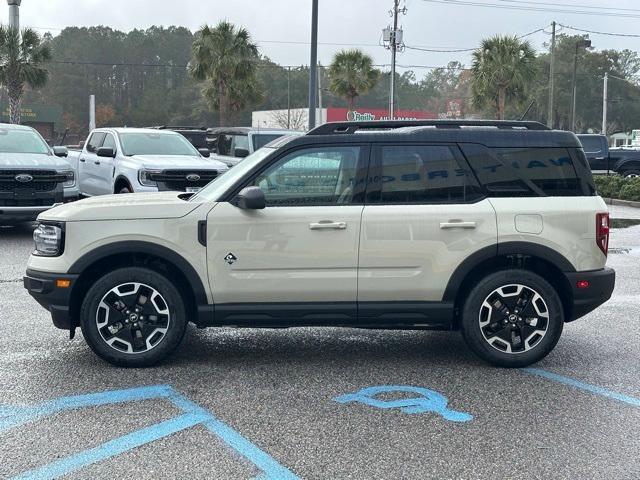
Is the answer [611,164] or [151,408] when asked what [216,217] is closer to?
[151,408]

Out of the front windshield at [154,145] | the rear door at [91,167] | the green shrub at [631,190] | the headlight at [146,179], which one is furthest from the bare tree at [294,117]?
the headlight at [146,179]

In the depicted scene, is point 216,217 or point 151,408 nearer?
point 151,408

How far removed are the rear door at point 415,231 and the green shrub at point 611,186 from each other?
59.3 ft

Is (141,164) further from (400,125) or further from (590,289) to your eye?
(590,289)

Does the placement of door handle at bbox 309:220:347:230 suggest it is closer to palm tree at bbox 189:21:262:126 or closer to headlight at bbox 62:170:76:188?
headlight at bbox 62:170:76:188

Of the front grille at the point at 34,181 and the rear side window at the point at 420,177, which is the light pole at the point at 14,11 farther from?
the rear side window at the point at 420,177

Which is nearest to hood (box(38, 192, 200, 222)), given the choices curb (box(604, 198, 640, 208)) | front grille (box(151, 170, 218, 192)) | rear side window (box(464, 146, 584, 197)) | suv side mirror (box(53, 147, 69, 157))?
rear side window (box(464, 146, 584, 197))

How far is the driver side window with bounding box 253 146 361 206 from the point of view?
5777 millimetres

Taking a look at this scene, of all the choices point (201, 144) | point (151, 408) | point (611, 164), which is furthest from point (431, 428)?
point (611, 164)

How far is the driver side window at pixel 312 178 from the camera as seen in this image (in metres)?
5.78

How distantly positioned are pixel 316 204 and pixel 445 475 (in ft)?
7.86

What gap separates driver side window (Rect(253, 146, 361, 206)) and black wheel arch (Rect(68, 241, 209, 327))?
0.80 meters

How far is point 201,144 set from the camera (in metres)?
23.4

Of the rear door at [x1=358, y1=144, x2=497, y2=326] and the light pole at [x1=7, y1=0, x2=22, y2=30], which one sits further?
the light pole at [x1=7, y1=0, x2=22, y2=30]
